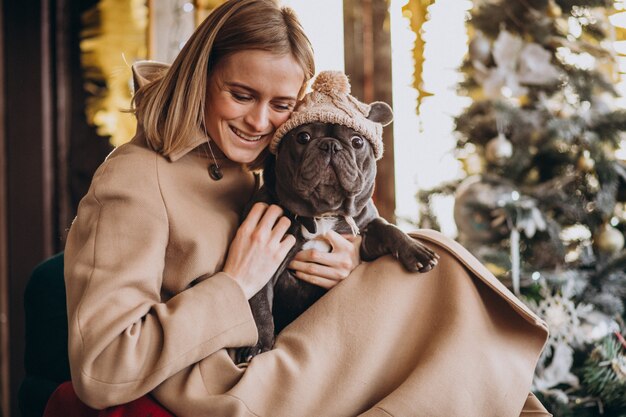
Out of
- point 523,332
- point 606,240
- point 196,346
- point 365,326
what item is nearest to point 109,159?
point 196,346

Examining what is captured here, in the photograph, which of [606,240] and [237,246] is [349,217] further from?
[606,240]

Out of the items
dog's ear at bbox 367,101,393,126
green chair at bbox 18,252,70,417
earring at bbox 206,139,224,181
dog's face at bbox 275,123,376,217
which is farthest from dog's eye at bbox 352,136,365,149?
green chair at bbox 18,252,70,417

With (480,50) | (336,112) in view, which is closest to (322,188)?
(336,112)

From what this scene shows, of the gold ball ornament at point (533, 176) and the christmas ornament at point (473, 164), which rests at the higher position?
the christmas ornament at point (473, 164)

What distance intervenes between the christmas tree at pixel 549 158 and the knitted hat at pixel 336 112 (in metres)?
0.97

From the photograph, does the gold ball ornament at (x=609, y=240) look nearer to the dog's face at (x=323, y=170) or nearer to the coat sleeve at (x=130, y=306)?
the dog's face at (x=323, y=170)

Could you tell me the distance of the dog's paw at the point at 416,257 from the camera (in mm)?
1344

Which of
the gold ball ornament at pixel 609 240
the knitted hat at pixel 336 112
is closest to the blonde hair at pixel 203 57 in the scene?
the knitted hat at pixel 336 112

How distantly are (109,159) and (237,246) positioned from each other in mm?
313

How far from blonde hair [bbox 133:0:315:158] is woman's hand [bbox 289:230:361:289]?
339 millimetres

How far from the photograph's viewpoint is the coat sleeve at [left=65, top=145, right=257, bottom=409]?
1.21 meters

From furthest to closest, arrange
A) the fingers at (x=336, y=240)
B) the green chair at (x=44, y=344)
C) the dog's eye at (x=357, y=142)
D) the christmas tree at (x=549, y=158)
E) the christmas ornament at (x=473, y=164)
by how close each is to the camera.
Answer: the christmas ornament at (x=473, y=164)
the christmas tree at (x=549, y=158)
the green chair at (x=44, y=344)
the fingers at (x=336, y=240)
the dog's eye at (x=357, y=142)

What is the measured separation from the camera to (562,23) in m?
2.42

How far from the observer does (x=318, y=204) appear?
1311mm
